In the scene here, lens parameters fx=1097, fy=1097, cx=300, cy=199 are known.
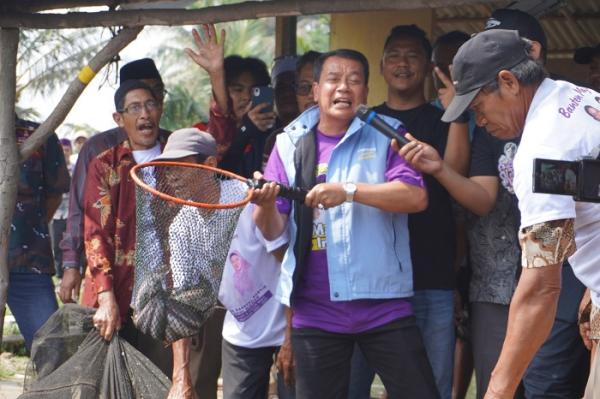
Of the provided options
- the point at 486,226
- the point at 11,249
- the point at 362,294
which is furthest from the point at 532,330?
the point at 11,249

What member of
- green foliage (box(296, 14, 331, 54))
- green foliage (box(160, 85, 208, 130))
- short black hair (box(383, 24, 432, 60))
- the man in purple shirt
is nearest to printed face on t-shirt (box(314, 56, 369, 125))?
the man in purple shirt

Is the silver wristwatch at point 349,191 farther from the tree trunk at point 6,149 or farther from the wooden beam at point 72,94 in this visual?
the tree trunk at point 6,149

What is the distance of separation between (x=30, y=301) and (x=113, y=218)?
104 centimetres

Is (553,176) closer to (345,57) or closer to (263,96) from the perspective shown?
(345,57)

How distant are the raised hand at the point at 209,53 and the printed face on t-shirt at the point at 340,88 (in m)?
0.92

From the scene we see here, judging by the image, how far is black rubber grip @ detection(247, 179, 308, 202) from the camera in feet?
15.4

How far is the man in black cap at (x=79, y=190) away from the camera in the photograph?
626cm

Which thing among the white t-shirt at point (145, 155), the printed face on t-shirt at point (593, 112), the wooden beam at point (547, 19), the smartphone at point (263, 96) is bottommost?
the white t-shirt at point (145, 155)

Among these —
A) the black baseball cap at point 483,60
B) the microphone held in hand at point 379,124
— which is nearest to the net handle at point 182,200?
the microphone held in hand at point 379,124

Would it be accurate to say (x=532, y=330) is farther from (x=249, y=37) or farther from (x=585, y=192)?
(x=249, y=37)

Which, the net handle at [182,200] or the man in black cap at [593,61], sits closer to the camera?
the net handle at [182,200]

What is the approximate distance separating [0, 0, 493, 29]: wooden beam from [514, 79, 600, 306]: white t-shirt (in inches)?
64.7

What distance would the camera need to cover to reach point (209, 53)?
6039 mm

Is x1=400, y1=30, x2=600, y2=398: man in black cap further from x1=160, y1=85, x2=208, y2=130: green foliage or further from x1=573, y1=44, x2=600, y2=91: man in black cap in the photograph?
x1=160, y1=85, x2=208, y2=130: green foliage
